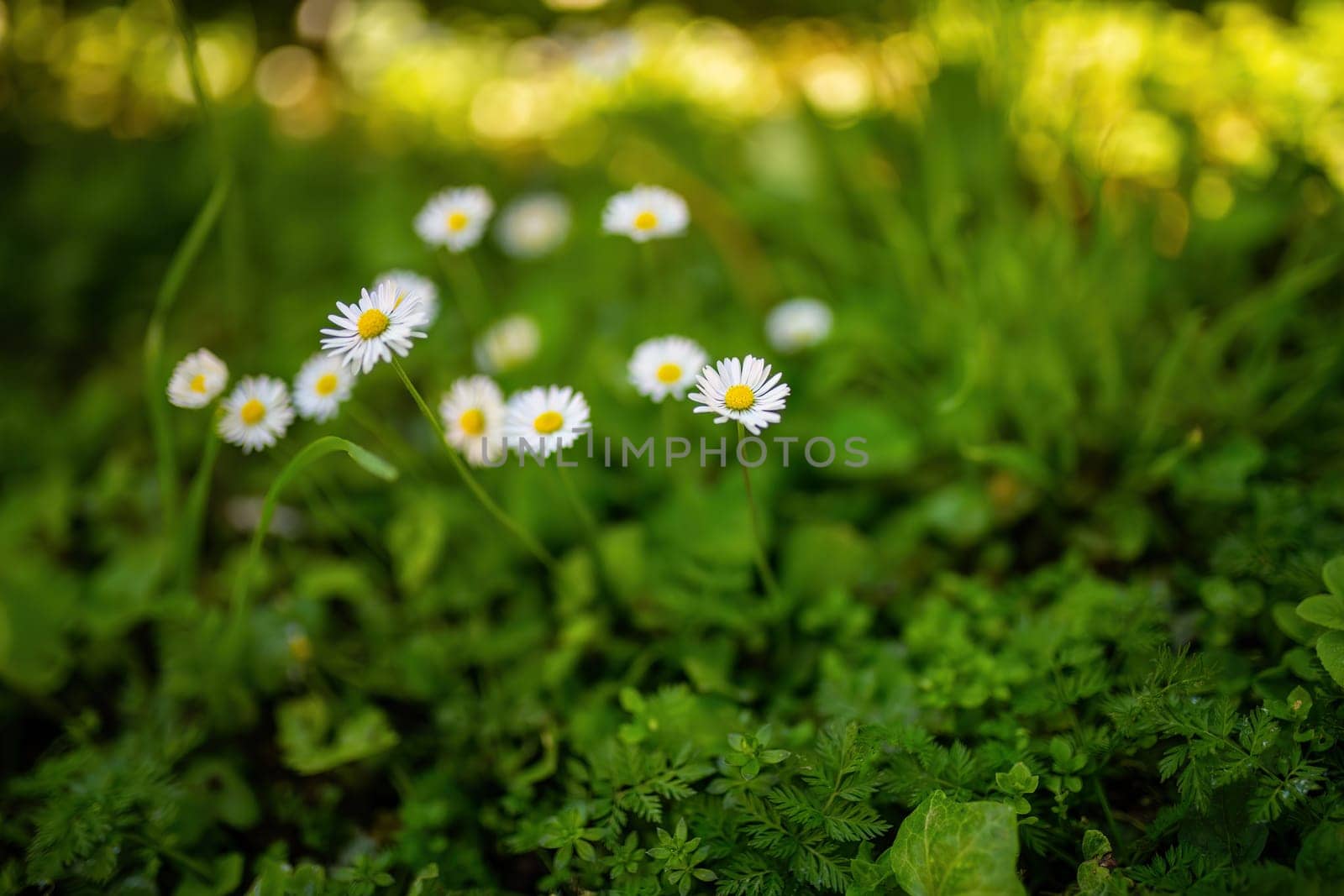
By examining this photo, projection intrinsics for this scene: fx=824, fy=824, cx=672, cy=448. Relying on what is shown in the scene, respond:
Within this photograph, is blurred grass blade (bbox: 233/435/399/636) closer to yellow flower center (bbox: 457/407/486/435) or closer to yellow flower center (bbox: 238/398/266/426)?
yellow flower center (bbox: 238/398/266/426)

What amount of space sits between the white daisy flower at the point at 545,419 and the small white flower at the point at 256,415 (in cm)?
33

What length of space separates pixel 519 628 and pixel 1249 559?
43.3 inches

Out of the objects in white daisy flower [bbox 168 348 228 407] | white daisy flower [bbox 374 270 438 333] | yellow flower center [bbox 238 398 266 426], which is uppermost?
white daisy flower [bbox 374 270 438 333]

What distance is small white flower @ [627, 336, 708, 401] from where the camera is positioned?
1332 mm

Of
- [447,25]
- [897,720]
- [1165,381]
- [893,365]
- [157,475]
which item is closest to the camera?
[897,720]

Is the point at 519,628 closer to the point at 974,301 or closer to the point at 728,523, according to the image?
the point at 728,523

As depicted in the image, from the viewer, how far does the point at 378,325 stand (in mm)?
1029

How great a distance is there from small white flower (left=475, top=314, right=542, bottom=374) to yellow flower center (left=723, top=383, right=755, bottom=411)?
70 centimetres

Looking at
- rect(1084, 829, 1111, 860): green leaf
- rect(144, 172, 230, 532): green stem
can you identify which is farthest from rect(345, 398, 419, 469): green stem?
rect(1084, 829, 1111, 860): green leaf

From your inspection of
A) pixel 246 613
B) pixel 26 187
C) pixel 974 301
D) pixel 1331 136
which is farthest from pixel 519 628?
pixel 26 187

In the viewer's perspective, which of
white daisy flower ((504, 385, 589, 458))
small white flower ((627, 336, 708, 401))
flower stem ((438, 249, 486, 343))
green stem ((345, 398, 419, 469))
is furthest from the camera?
flower stem ((438, 249, 486, 343))

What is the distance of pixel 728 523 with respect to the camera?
140cm

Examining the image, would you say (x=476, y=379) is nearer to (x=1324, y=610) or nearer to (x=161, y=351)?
(x=161, y=351)

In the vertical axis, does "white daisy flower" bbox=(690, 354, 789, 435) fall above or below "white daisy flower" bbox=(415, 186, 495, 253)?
below
